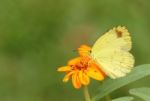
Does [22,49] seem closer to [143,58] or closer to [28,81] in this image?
[28,81]

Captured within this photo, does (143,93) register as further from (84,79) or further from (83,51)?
(83,51)

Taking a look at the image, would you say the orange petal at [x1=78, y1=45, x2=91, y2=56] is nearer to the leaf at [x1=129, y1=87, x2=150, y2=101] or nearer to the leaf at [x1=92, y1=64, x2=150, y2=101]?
the leaf at [x1=92, y1=64, x2=150, y2=101]

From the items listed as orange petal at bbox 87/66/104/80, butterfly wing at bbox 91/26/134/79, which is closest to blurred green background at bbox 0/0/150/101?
butterfly wing at bbox 91/26/134/79

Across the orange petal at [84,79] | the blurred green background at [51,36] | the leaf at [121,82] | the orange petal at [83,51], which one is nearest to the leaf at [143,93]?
the leaf at [121,82]

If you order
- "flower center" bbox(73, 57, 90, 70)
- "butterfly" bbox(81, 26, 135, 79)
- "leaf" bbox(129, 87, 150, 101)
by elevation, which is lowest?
"leaf" bbox(129, 87, 150, 101)

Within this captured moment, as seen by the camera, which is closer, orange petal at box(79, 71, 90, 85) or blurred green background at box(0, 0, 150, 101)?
orange petal at box(79, 71, 90, 85)

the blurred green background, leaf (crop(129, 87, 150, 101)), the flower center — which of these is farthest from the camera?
the blurred green background
